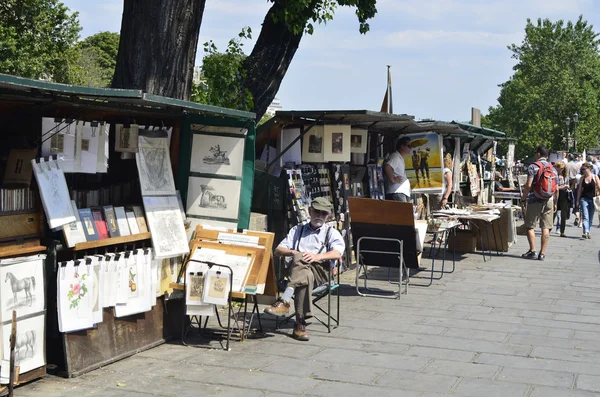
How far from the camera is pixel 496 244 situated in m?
15.2

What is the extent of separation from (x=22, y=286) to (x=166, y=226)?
1.79m

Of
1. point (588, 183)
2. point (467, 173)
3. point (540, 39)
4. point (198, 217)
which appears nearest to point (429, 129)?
point (467, 173)

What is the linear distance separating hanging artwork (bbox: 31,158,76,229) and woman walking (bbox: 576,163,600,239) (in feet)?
46.8

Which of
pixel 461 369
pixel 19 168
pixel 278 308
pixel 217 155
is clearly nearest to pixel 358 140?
pixel 217 155

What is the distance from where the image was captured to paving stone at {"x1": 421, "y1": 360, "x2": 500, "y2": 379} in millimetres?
6668

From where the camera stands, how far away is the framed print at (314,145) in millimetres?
10977

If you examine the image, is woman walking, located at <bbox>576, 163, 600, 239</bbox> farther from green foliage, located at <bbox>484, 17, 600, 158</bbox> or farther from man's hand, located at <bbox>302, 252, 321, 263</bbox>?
green foliage, located at <bbox>484, 17, 600, 158</bbox>

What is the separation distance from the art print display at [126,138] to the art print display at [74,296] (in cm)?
127

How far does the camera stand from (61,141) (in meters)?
6.53

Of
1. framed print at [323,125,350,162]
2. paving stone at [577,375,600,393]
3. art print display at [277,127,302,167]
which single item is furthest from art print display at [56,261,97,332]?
framed print at [323,125,350,162]

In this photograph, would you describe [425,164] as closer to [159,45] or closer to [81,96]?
[159,45]

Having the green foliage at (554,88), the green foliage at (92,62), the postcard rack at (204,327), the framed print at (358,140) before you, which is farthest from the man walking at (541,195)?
the green foliage at (554,88)

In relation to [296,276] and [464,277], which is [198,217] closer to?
[296,276]

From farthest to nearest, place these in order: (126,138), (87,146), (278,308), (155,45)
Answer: (155,45)
(278,308)
(126,138)
(87,146)
